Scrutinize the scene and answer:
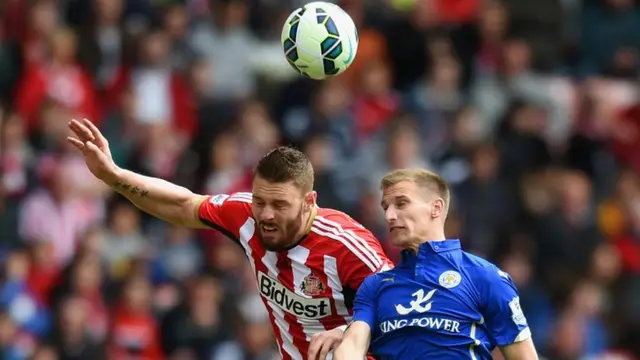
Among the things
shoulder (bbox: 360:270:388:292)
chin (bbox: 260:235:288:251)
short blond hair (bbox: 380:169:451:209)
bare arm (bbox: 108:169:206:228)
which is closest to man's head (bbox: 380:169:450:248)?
short blond hair (bbox: 380:169:451:209)

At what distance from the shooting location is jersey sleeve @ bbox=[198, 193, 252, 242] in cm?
945

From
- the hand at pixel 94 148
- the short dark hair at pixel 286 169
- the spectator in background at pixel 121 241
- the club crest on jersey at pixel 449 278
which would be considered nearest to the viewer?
the club crest on jersey at pixel 449 278

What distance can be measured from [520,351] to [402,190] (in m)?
1.08

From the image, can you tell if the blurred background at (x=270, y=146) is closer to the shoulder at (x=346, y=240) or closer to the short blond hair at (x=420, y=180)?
the shoulder at (x=346, y=240)

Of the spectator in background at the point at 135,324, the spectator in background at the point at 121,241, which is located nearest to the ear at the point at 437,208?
the spectator in background at the point at 135,324

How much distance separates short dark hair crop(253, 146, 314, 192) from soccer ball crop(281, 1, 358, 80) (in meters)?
0.81

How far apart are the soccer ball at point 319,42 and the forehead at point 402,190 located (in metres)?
1.33

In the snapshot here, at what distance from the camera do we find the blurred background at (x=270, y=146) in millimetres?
14703

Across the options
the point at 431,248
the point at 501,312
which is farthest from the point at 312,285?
the point at 501,312

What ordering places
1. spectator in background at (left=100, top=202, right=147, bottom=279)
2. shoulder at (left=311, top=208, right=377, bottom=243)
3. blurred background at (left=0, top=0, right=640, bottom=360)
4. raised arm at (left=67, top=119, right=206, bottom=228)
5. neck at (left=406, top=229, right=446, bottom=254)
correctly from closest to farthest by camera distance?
neck at (left=406, top=229, right=446, bottom=254)
shoulder at (left=311, top=208, right=377, bottom=243)
raised arm at (left=67, top=119, right=206, bottom=228)
blurred background at (left=0, top=0, right=640, bottom=360)
spectator in background at (left=100, top=202, right=147, bottom=279)

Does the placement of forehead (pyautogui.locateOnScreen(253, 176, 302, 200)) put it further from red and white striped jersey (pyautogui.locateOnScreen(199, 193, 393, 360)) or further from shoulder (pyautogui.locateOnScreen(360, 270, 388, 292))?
shoulder (pyautogui.locateOnScreen(360, 270, 388, 292))

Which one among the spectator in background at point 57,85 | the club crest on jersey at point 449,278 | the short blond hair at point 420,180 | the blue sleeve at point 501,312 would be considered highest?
the spectator in background at point 57,85

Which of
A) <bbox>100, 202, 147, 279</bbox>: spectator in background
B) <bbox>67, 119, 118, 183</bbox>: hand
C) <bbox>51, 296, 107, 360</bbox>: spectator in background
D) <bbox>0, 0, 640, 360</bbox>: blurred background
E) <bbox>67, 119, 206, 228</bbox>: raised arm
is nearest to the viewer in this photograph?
<bbox>67, 119, 118, 183</bbox>: hand

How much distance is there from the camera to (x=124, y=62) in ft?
56.2
